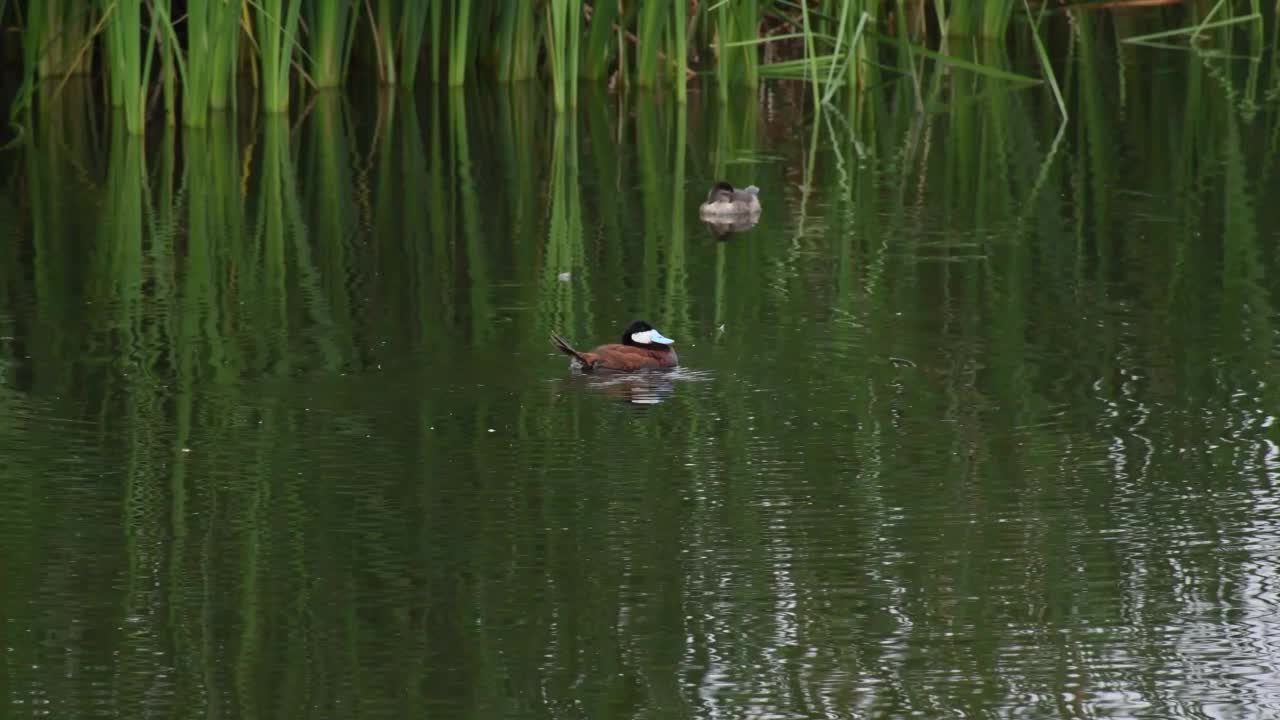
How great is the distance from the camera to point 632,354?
793cm

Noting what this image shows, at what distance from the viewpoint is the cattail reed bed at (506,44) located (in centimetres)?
1398

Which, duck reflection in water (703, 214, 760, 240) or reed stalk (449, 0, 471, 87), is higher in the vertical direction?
reed stalk (449, 0, 471, 87)

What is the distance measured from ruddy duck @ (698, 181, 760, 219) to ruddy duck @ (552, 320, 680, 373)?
304cm

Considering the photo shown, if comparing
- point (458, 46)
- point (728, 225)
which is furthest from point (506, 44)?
point (728, 225)

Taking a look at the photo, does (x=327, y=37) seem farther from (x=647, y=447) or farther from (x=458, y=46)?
(x=647, y=447)

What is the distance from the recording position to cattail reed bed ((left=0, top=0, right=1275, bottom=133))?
13977 millimetres

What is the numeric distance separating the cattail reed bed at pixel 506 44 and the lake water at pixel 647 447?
1.47 m

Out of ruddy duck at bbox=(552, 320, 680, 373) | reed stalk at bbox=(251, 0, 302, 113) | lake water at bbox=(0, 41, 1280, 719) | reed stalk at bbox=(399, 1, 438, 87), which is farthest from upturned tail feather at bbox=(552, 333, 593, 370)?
reed stalk at bbox=(399, 1, 438, 87)

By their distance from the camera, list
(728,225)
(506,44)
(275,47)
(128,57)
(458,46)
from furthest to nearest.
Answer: (506,44)
(458,46)
(275,47)
(128,57)
(728,225)

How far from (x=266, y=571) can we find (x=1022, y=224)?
5.67 meters

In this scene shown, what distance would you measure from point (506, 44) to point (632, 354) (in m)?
8.44

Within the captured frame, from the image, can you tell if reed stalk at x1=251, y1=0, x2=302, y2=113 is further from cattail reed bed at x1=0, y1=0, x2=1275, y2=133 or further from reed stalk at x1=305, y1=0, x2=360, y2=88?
reed stalk at x1=305, y1=0, x2=360, y2=88

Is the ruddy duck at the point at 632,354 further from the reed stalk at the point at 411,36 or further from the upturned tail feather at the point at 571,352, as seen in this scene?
the reed stalk at the point at 411,36

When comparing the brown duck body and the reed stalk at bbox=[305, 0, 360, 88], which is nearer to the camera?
the brown duck body
